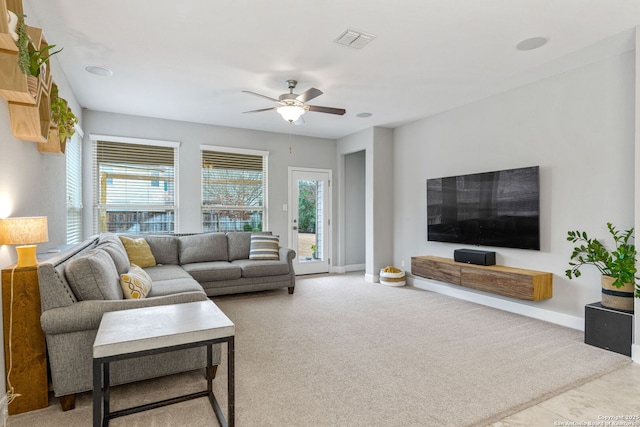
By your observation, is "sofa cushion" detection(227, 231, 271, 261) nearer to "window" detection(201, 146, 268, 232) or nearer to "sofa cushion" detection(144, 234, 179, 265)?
"window" detection(201, 146, 268, 232)

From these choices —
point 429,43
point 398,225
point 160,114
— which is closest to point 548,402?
point 429,43

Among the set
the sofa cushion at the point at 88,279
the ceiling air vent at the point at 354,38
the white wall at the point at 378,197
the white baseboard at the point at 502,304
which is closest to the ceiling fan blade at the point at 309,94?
the ceiling air vent at the point at 354,38

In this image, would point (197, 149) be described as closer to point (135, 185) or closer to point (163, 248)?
point (135, 185)

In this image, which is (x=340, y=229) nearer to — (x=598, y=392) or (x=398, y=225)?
(x=398, y=225)

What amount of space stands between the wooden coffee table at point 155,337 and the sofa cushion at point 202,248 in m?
2.99

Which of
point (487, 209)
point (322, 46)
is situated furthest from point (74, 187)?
point (487, 209)

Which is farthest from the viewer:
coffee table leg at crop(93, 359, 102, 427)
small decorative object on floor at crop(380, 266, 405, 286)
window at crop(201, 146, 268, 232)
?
window at crop(201, 146, 268, 232)

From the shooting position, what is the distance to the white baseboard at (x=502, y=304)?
3697mm

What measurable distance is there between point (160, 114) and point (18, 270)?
3.74 metres

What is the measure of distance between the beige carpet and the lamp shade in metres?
1.04

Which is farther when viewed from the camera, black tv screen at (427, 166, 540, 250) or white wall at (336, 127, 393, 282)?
white wall at (336, 127, 393, 282)

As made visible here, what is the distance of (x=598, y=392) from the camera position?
7.72 feet

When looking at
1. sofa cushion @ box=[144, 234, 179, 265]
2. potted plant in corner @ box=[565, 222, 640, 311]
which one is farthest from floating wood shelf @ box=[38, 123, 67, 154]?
potted plant in corner @ box=[565, 222, 640, 311]

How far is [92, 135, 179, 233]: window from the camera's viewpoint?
Result: 203 inches
